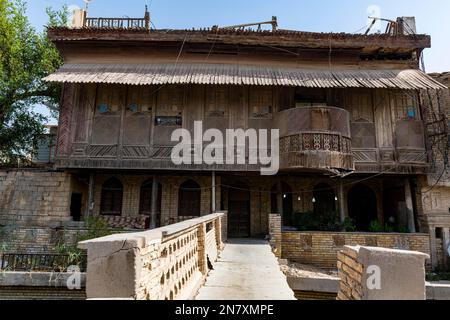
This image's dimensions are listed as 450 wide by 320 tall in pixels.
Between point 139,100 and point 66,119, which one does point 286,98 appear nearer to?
point 139,100

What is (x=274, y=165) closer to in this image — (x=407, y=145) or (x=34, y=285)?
(x=407, y=145)

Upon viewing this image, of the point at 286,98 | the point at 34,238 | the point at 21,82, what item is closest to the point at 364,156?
the point at 286,98

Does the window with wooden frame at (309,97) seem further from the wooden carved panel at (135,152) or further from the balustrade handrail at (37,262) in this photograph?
the balustrade handrail at (37,262)

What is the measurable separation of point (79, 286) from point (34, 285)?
1307 mm

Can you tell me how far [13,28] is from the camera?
16.5m

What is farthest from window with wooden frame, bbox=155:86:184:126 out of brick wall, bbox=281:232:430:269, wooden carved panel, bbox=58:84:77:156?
brick wall, bbox=281:232:430:269

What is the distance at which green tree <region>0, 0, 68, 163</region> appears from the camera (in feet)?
53.0

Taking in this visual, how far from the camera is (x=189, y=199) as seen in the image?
49.5 feet

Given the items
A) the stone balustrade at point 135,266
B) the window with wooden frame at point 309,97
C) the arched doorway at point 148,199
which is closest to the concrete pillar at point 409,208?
the window with wooden frame at point 309,97

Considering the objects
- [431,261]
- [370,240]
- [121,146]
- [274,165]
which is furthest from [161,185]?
[431,261]

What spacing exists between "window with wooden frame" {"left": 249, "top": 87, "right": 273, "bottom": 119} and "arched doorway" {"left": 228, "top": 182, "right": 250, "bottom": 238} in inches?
153

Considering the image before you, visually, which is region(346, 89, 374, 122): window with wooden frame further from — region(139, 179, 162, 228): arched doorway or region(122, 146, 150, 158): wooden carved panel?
region(139, 179, 162, 228): arched doorway

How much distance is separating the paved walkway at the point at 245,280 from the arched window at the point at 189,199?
6.66 m
